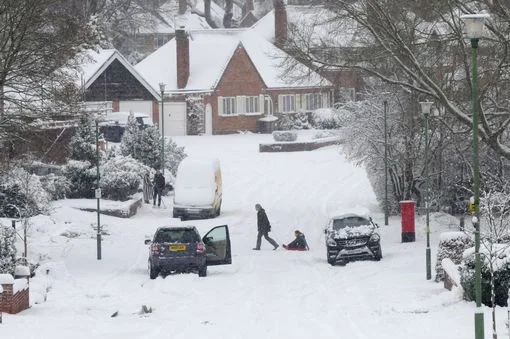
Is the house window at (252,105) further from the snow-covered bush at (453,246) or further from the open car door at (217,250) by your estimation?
the snow-covered bush at (453,246)

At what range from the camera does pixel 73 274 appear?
95.3 ft

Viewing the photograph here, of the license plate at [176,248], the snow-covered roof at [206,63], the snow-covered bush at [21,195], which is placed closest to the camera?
the license plate at [176,248]

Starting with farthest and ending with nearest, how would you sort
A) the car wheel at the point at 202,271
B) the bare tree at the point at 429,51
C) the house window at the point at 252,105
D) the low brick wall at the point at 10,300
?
1. the house window at the point at 252,105
2. the car wheel at the point at 202,271
3. the bare tree at the point at 429,51
4. the low brick wall at the point at 10,300

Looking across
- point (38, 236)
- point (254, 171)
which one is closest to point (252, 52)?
point (254, 171)

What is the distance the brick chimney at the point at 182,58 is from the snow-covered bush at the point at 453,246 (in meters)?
49.6

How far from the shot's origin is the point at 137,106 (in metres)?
69.4

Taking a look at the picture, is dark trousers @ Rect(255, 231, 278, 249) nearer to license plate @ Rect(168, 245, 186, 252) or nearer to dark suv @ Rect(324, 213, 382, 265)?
dark suv @ Rect(324, 213, 382, 265)

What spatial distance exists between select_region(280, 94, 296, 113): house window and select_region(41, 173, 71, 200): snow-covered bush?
37.6m

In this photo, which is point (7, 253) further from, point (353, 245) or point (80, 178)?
point (80, 178)

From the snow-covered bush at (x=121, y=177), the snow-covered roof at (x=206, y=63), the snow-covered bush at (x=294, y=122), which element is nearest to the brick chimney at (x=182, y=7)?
the snow-covered roof at (x=206, y=63)

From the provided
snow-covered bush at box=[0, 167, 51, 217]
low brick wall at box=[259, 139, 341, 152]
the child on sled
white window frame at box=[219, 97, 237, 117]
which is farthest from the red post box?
white window frame at box=[219, 97, 237, 117]

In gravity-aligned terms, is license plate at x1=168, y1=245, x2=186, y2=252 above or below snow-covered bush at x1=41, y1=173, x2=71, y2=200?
below

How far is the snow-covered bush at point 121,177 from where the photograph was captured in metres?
43.6

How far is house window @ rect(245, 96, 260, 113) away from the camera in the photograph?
77188mm
